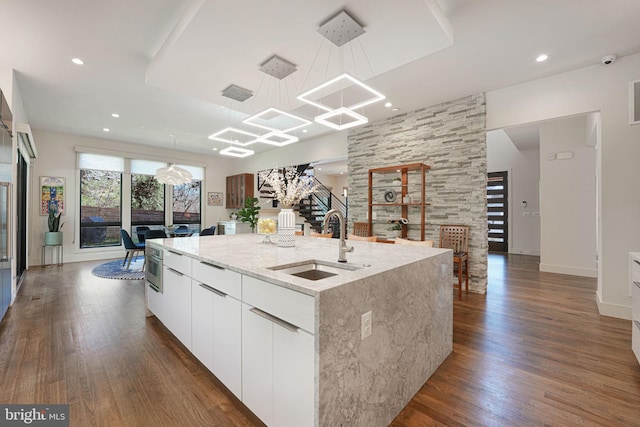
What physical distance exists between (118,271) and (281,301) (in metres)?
5.87

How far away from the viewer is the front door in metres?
8.16

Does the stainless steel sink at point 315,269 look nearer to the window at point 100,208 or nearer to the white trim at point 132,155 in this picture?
the window at point 100,208

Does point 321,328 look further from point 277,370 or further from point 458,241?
point 458,241

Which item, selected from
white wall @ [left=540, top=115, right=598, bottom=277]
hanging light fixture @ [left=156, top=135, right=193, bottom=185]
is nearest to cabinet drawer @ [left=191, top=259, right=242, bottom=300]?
hanging light fixture @ [left=156, top=135, right=193, bottom=185]

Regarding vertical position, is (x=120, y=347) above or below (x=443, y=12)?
below

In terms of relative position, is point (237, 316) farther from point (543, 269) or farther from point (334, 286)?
point (543, 269)

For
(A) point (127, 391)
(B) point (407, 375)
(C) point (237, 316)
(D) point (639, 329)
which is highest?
(C) point (237, 316)

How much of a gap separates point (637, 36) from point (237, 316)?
460 cm

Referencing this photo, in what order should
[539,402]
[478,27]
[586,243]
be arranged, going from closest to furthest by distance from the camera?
[539,402]
[478,27]
[586,243]

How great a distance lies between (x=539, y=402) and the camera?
6.00ft

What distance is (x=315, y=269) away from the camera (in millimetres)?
2010

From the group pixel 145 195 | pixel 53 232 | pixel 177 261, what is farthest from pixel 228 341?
pixel 145 195

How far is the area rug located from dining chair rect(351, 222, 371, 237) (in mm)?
4152

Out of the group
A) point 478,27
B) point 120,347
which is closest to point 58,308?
point 120,347
